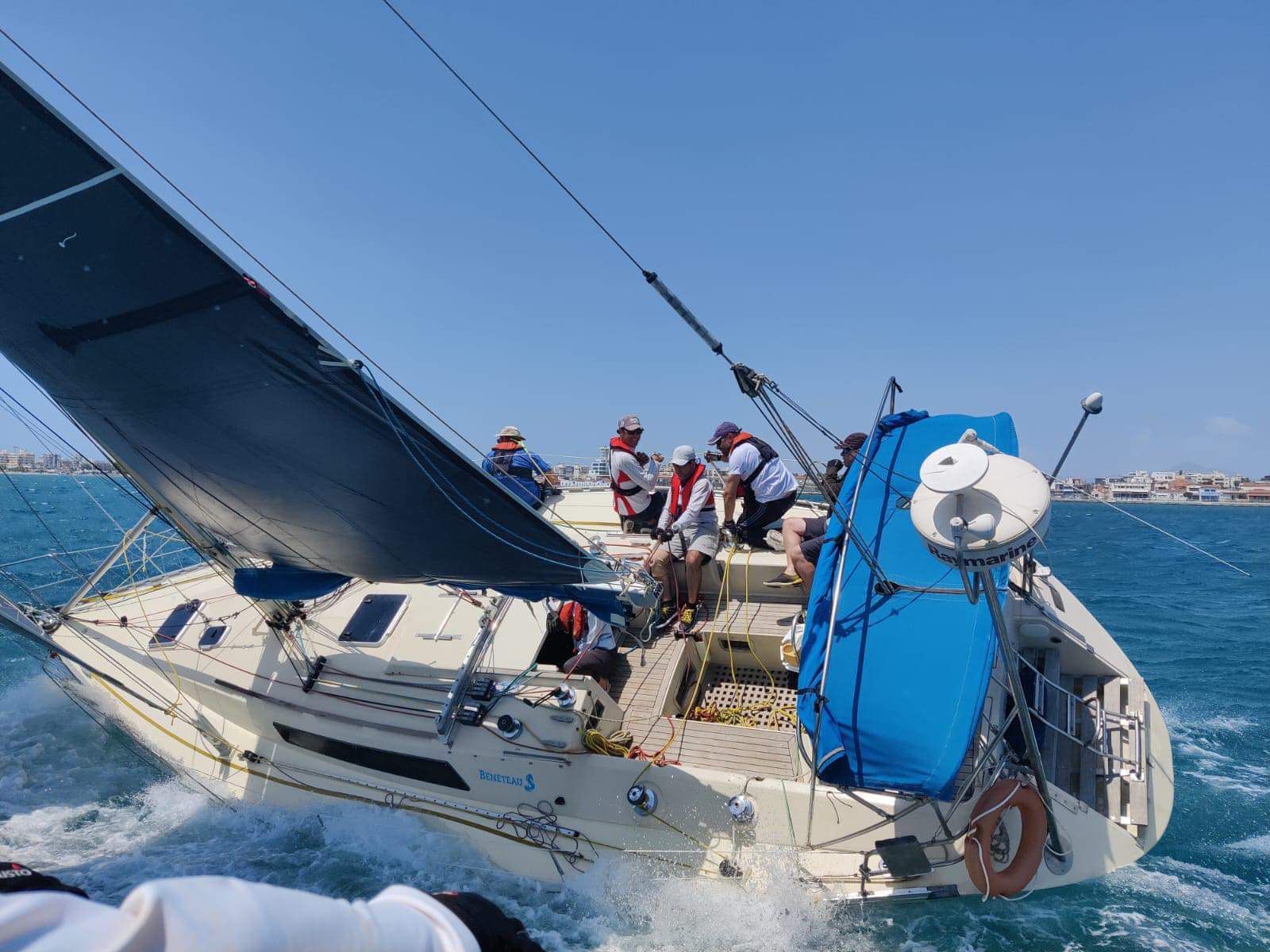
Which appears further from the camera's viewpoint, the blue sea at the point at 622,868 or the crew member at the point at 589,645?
the crew member at the point at 589,645

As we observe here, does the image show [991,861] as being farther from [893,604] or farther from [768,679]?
[768,679]

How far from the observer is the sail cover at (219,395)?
3.86m

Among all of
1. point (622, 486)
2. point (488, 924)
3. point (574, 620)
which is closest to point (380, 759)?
point (574, 620)

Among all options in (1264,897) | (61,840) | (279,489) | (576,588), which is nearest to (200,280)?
(279,489)

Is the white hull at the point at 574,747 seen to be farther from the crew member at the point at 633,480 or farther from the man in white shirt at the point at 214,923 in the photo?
the man in white shirt at the point at 214,923

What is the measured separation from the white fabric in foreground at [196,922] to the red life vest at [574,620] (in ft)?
18.5

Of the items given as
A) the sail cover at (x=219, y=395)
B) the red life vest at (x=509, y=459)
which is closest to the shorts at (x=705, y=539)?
the sail cover at (x=219, y=395)

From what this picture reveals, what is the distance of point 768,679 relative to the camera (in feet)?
22.5

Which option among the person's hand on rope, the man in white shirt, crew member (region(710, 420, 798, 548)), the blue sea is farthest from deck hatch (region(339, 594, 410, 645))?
the man in white shirt

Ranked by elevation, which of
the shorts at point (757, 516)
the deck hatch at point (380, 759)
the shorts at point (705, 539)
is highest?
the shorts at point (757, 516)

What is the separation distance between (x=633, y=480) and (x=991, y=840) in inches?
198

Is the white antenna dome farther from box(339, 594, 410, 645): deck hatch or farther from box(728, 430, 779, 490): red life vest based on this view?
box(339, 594, 410, 645): deck hatch

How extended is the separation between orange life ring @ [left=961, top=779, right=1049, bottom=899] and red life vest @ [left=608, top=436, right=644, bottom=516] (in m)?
4.89

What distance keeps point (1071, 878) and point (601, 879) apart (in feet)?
10.2
